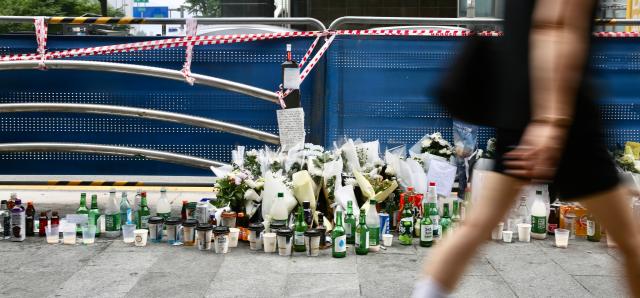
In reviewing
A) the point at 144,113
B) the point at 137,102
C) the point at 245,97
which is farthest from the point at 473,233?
the point at 137,102

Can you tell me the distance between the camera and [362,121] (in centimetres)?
796

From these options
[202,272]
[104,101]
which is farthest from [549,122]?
[104,101]

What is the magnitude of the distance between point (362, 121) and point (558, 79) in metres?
5.28


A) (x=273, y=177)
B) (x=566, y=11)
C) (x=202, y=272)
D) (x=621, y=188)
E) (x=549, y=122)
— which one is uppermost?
(x=566, y=11)

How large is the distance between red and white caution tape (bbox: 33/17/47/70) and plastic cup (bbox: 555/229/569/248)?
4760mm

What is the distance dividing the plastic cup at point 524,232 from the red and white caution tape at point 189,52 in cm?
328

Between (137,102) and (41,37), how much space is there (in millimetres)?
1051

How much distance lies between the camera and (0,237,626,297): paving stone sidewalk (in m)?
5.12

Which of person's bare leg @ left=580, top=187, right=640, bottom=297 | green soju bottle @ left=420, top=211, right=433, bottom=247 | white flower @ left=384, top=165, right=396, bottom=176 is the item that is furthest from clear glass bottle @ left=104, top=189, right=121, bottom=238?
person's bare leg @ left=580, top=187, right=640, bottom=297

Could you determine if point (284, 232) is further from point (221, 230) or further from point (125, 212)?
point (125, 212)

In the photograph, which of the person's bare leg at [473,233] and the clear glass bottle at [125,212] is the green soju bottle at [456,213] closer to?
the clear glass bottle at [125,212]

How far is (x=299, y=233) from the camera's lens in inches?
241

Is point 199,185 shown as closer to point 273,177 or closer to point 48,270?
point 273,177

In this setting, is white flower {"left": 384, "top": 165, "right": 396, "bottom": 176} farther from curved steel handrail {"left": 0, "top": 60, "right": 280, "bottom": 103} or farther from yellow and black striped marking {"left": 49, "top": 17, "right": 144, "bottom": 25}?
yellow and black striped marking {"left": 49, "top": 17, "right": 144, "bottom": 25}
